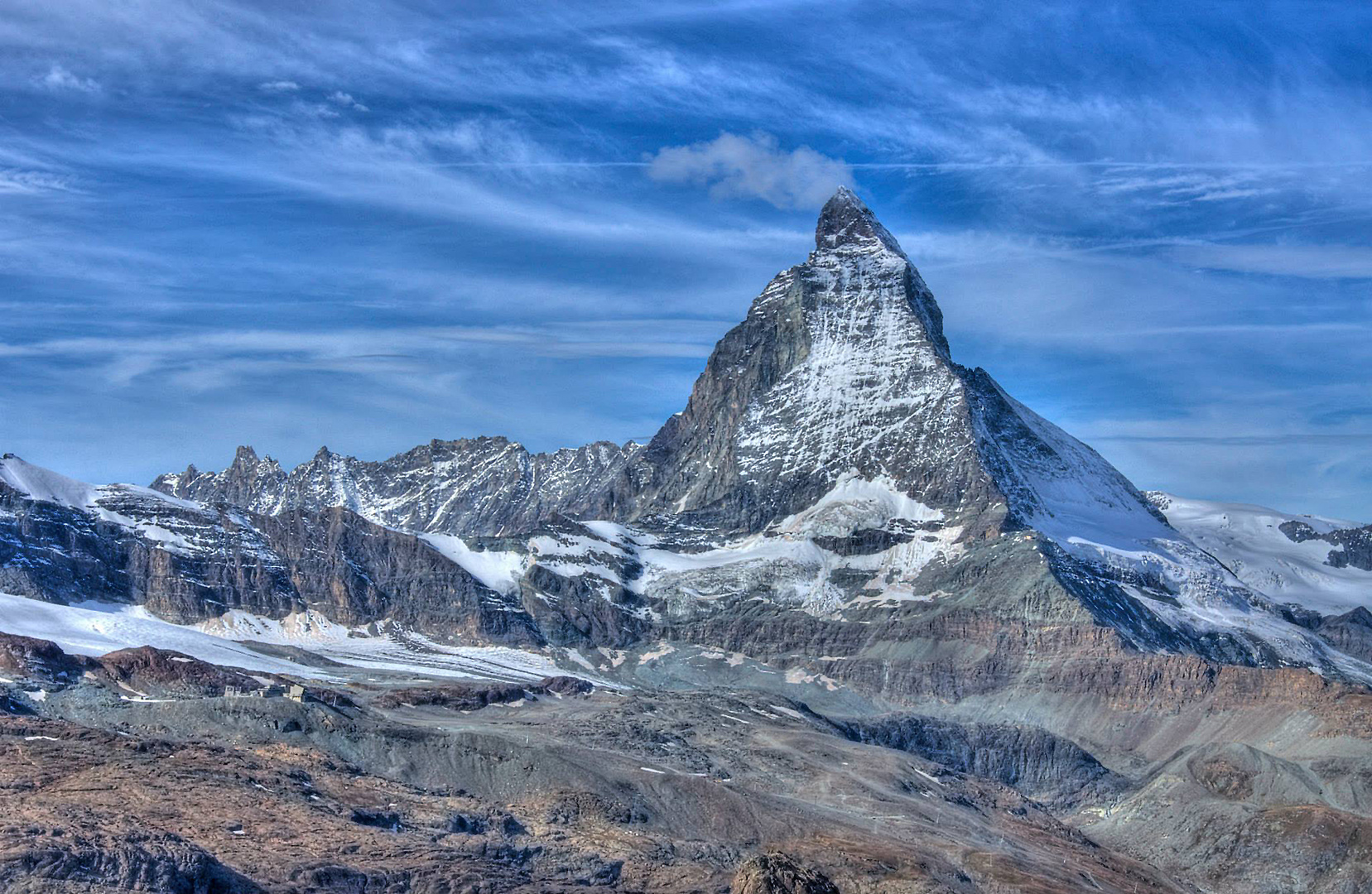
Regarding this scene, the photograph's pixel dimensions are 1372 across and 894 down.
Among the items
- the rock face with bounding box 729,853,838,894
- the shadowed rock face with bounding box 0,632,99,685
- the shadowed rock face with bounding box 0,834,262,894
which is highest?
the shadowed rock face with bounding box 0,632,99,685

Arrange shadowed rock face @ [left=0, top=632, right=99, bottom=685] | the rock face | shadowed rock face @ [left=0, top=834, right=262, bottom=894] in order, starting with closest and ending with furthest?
the rock face
shadowed rock face @ [left=0, top=834, right=262, bottom=894]
shadowed rock face @ [left=0, top=632, right=99, bottom=685]

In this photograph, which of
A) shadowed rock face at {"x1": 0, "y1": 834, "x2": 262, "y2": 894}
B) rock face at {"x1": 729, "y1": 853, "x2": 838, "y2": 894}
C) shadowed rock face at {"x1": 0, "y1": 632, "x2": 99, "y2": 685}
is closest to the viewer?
rock face at {"x1": 729, "y1": 853, "x2": 838, "y2": 894}

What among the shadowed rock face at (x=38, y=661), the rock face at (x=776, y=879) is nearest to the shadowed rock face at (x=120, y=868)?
the rock face at (x=776, y=879)

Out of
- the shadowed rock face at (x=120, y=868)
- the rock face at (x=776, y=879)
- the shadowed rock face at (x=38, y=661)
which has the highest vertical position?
the shadowed rock face at (x=38, y=661)

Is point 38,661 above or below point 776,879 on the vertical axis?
above

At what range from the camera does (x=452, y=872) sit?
374ft

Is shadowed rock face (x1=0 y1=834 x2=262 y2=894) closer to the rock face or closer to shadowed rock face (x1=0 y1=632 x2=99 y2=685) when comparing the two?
the rock face

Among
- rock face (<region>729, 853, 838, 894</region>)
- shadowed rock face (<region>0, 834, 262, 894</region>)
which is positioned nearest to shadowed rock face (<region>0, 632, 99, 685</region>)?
shadowed rock face (<region>0, 834, 262, 894</region>)

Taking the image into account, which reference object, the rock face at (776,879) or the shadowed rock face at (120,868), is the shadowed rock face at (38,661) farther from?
the rock face at (776,879)

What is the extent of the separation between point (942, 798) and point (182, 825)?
339 feet

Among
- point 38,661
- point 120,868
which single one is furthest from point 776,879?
point 38,661

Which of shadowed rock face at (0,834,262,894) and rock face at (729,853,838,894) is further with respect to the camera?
shadowed rock face at (0,834,262,894)

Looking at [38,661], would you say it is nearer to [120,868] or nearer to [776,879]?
[120,868]

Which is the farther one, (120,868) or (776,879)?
(120,868)
